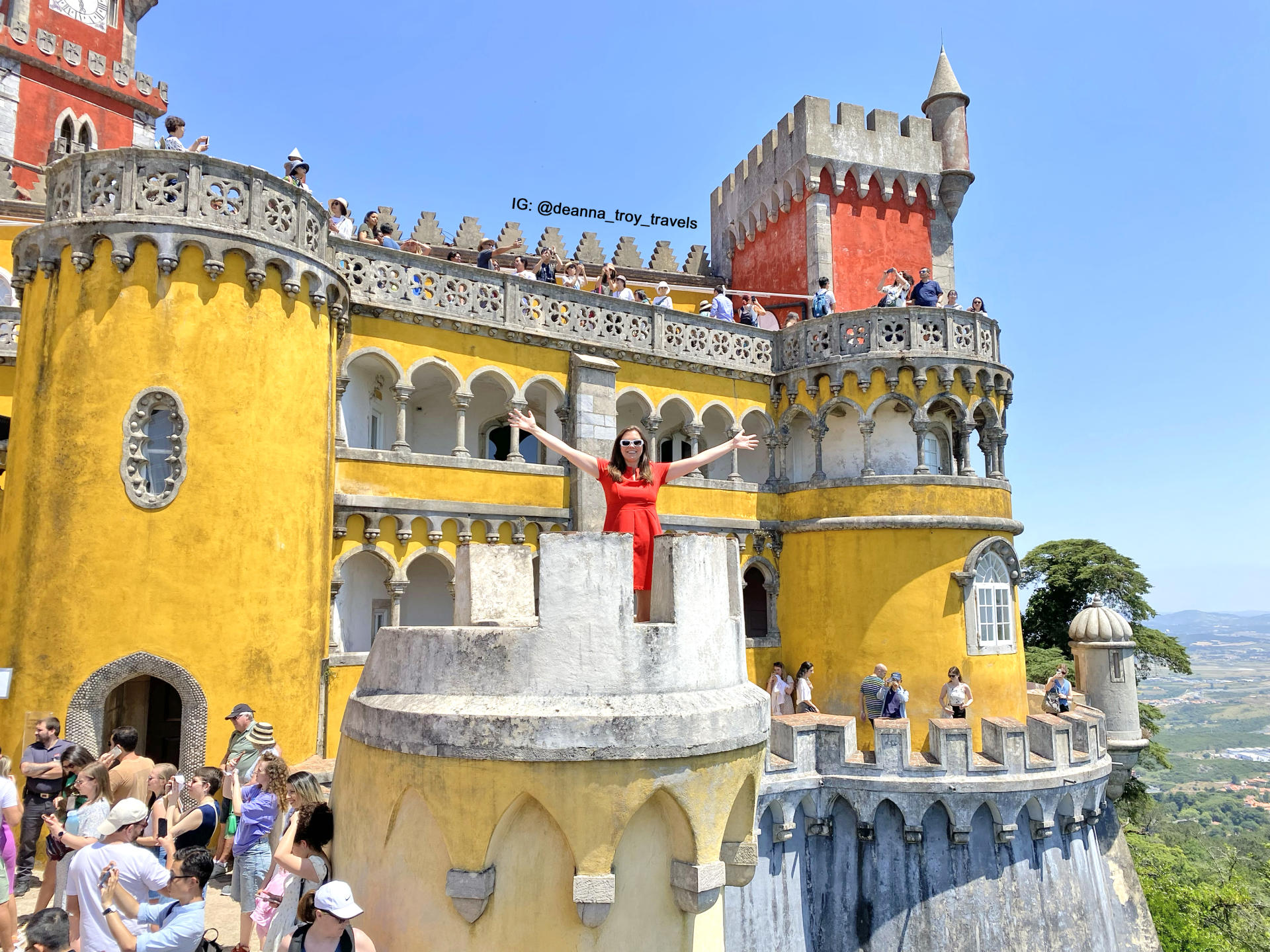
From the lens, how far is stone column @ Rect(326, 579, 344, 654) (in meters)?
12.9

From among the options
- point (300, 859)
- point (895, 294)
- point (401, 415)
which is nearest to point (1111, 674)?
point (895, 294)

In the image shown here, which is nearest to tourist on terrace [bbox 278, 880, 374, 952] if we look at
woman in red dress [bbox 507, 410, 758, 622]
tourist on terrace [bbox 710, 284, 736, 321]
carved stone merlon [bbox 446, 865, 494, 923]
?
carved stone merlon [bbox 446, 865, 494, 923]

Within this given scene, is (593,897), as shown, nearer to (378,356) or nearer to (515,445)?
(515,445)

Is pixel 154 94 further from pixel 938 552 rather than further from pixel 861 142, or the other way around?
pixel 938 552

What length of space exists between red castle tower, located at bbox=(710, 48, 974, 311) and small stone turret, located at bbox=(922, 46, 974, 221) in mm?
22

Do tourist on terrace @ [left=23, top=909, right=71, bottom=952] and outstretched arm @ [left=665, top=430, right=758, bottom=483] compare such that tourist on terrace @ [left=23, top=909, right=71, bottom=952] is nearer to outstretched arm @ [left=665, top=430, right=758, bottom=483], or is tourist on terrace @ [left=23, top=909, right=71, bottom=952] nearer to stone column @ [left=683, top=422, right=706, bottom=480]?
outstretched arm @ [left=665, top=430, right=758, bottom=483]

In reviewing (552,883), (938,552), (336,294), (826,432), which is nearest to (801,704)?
(938,552)

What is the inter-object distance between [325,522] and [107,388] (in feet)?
10.7

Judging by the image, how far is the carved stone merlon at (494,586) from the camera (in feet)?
18.5

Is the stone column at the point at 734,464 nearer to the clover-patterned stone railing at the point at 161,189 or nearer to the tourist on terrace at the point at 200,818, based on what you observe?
the clover-patterned stone railing at the point at 161,189

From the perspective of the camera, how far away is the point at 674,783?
16.7 ft

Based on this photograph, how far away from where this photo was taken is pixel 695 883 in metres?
5.07

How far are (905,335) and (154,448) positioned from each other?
535 inches

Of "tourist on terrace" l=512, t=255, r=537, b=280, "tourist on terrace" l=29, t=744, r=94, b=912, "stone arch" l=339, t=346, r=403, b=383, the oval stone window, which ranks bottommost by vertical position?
"tourist on terrace" l=29, t=744, r=94, b=912
